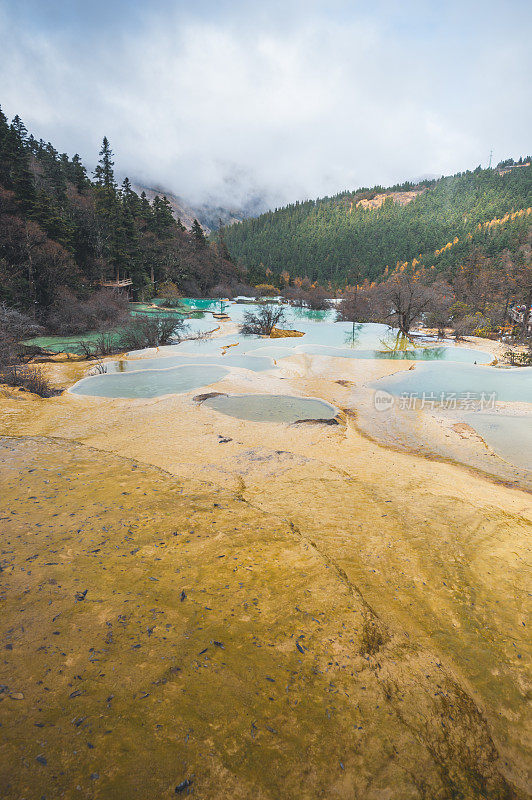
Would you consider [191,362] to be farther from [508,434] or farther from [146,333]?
[508,434]

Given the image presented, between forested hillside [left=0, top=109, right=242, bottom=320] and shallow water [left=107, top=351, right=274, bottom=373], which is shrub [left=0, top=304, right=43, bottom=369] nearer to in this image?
shallow water [left=107, top=351, right=274, bottom=373]

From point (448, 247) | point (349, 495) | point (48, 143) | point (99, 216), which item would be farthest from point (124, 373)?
point (448, 247)

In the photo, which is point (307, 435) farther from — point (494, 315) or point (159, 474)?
point (494, 315)

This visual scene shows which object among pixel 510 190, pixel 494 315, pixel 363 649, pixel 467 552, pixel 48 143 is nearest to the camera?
pixel 363 649

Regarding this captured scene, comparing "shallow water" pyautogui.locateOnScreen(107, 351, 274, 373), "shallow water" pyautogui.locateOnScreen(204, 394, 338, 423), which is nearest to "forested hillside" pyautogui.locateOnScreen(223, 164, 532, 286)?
"shallow water" pyautogui.locateOnScreen(107, 351, 274, 373)

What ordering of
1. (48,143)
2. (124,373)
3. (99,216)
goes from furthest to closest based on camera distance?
1. (48,143)
2. (99,216)
3. (124,373)
